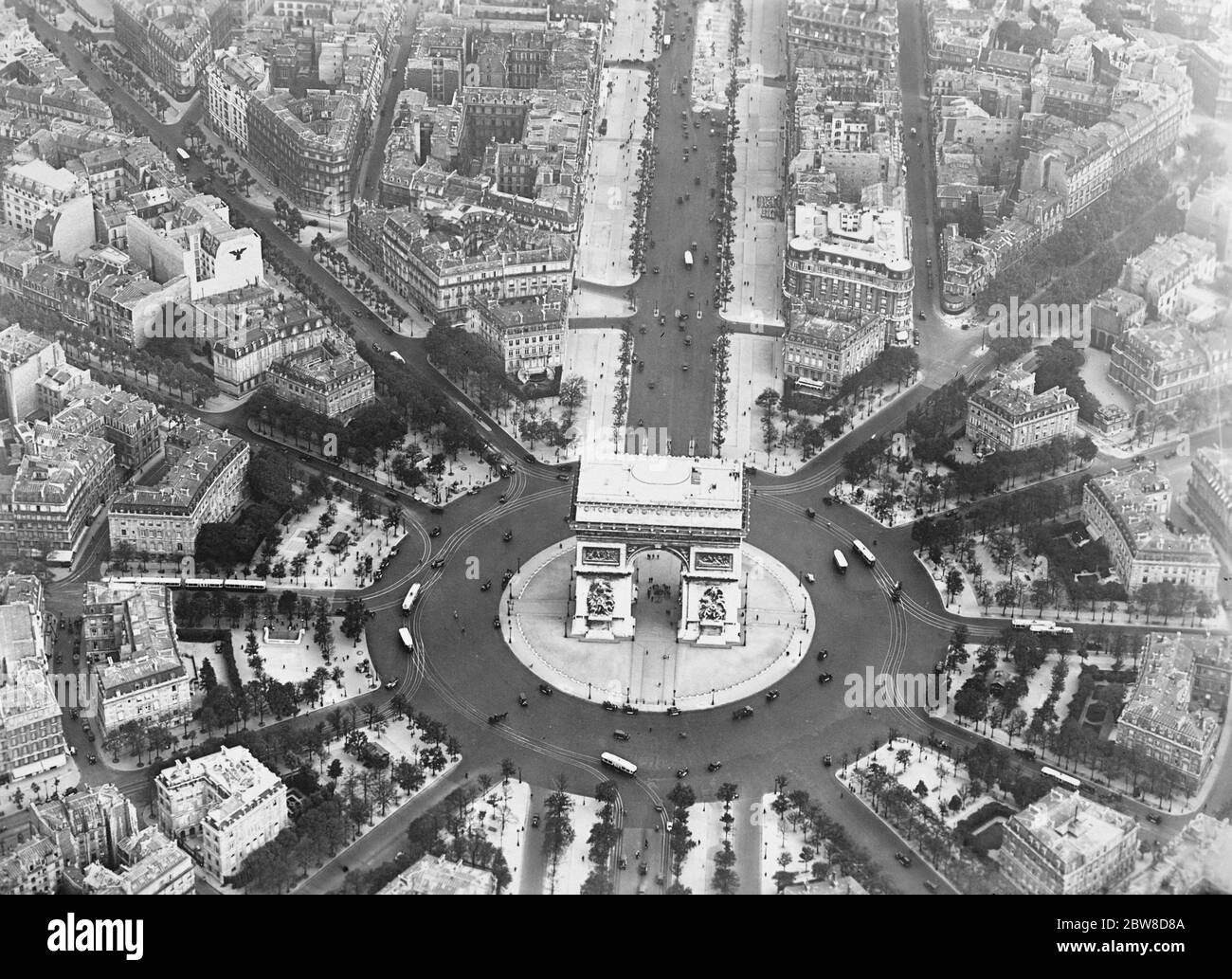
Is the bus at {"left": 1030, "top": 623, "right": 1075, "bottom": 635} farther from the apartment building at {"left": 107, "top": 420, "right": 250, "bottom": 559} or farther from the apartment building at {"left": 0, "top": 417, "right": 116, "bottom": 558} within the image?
the apartment building at {"left": 0, "top": 417, "right": 116, "bottom": 558}

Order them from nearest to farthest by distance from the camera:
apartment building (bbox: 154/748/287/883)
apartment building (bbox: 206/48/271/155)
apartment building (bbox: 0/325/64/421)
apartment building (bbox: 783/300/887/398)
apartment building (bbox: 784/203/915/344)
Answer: apartment building (bbox: 154/748/287/883) → apartment building (bbox: 0/325/64/421) → apartment building (bbox: 783/300/887/398) → apartment building (bbox: 784/203/915/344) → apartment building (bbox: 206/48/271/155)

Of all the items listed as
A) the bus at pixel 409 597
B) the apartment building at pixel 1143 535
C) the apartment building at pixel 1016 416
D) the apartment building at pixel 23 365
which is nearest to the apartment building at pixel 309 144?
the apartment building at pixel 23 365

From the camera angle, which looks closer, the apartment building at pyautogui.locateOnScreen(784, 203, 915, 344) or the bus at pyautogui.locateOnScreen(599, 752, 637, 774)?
the bus at pyautogui.locateOnScreen(599, 752, 637, 774)

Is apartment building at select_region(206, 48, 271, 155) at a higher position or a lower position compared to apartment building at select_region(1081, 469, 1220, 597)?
higher

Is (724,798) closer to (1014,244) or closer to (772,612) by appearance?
(772,612)

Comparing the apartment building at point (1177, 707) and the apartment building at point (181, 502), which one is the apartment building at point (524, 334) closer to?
the apartment building at point (181, 502)

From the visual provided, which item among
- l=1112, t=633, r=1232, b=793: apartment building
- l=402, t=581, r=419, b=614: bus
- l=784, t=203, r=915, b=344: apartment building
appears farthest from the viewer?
l=784, t=203, r=915, b=344: apartment building

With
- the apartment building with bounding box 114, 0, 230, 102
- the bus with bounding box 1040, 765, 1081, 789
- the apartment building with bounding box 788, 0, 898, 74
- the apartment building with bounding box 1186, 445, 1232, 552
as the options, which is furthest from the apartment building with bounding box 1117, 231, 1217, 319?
the apartment building with bounding box 114, 0, 230, 102
